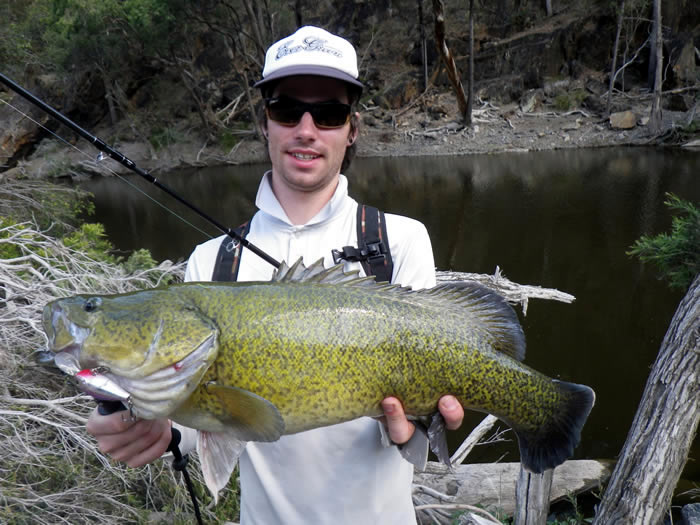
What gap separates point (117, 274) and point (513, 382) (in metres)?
5.45

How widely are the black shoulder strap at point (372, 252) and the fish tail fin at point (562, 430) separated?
790mm

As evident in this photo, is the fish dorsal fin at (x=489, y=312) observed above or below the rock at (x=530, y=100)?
below

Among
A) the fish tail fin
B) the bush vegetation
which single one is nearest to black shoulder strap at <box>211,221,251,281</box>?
the fish tail fin

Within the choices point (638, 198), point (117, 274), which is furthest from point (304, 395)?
point (638, 198)

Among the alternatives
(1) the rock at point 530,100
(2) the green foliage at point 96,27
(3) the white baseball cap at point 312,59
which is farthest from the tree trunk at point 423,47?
(3) the white baseball cap at point 312,59

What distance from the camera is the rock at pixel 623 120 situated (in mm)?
24094

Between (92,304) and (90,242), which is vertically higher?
(90,242)

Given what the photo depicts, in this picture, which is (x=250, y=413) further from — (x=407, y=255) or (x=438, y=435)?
(x=407, y=255)

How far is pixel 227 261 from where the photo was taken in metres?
2.02

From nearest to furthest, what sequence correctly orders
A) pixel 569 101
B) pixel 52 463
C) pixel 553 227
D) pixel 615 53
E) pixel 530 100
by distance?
pixel 52 463, pixel 553 227, pixel 615 53, pixel 569 101, pixel 530 100

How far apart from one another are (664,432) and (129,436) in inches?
136

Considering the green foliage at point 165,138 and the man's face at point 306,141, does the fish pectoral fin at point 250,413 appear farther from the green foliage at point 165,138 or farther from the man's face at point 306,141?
the green foliage at point 165,138

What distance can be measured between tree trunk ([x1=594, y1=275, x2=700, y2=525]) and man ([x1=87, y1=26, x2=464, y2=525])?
224cm

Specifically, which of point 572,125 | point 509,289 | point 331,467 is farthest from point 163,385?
point 572,125
